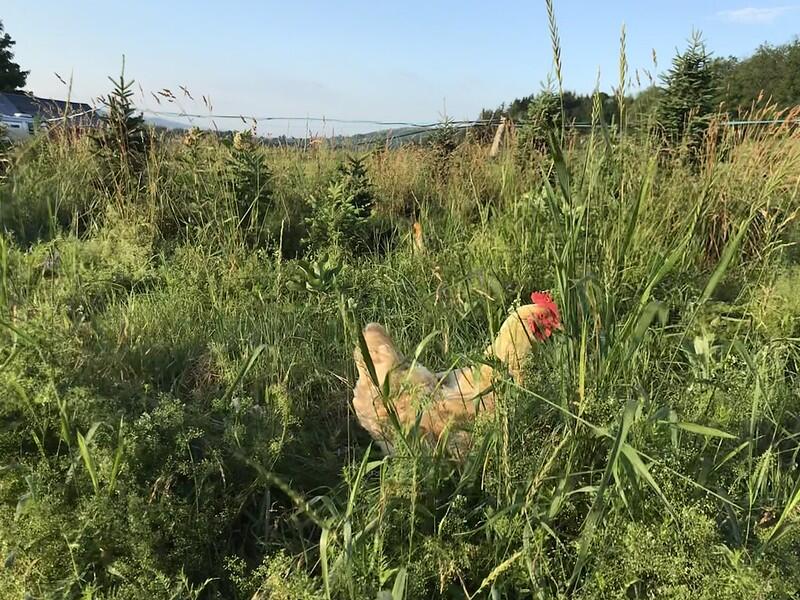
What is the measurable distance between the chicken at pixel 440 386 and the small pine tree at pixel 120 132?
334cm

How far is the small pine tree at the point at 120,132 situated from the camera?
4.39 metres

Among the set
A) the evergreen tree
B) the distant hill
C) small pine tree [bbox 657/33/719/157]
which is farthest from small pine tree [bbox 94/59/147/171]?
the evergreen tree

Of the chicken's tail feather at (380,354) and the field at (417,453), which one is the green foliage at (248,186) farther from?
the chicken's tail feather at (380,354)

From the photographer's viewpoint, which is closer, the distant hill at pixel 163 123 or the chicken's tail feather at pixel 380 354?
the chicken's tail feather at pixel 380 354

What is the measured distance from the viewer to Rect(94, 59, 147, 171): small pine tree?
4.39 m

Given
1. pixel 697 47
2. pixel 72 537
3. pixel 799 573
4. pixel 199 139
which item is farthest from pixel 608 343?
pixel 697 47

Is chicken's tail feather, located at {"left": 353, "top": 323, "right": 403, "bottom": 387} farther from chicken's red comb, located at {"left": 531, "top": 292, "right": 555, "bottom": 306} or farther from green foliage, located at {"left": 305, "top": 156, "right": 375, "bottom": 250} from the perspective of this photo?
green foliage, located at {"left": 305, "top": 156, "right": 375, "bottom": 250}

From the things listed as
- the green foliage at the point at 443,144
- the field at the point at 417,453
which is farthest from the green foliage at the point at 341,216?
the green foliage at the point at 443,144

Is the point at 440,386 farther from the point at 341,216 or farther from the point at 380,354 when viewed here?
the point at 341,216

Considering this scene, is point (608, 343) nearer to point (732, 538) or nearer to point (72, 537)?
point (732, 538)

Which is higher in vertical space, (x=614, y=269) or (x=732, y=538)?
(x=614, y=269)

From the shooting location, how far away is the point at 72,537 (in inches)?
51.9

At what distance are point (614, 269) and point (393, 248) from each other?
8.27ft

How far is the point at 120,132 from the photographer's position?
174 inches
